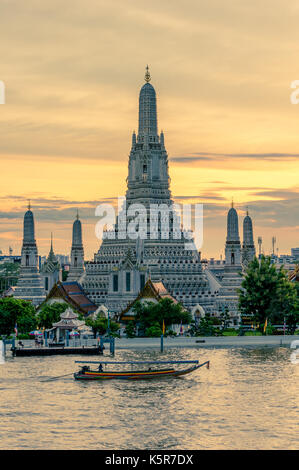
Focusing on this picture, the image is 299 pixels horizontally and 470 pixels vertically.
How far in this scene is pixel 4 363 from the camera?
87.2 m

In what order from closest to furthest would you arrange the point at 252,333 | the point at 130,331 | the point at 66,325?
the point at 66,325
the point at 130,331
the point at 252,333

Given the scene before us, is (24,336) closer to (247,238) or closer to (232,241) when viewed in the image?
(232,241)

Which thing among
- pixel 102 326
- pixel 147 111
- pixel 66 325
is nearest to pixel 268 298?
pixel 102 326

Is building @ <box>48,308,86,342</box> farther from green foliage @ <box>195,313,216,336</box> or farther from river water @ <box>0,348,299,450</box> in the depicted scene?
river water @ <box>0,348,299,450</box>

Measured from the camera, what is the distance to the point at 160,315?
354 feet

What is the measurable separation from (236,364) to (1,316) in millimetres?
32835

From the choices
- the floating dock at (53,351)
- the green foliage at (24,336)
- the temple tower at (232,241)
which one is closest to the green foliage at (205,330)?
the floating dock at (53,351)

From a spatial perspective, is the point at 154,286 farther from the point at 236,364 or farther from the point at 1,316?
the point at 236,364

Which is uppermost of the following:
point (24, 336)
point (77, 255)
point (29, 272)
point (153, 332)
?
point (77, 255)

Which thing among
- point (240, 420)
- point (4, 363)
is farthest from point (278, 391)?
point (4, 363)

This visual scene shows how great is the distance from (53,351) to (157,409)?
34.1m

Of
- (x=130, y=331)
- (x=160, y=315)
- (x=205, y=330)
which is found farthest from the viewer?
(x=160, y=315)

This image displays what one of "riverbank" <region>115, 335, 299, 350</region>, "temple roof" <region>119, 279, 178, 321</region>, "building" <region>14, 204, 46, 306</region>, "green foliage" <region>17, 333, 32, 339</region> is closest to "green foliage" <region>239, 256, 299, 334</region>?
"riverbank" <region>115, 335, 299, 350</region>

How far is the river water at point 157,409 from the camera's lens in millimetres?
53000
